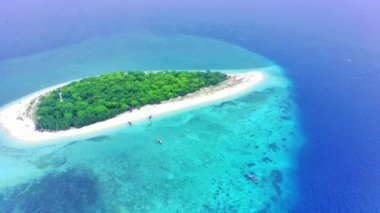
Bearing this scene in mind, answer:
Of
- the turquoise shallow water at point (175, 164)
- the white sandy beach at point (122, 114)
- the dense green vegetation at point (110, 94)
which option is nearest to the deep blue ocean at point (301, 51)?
the turquoise shallow water at point (175, 164)

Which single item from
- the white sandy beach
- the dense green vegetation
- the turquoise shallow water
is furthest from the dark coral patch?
the dense green vegetation

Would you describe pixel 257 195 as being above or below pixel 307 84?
below

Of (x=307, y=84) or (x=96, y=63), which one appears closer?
(x=307, y=84)

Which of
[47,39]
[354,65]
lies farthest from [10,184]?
[354,65]

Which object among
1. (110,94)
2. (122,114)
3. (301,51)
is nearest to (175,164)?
(122,114)

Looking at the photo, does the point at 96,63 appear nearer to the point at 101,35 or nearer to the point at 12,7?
the point at 101,35

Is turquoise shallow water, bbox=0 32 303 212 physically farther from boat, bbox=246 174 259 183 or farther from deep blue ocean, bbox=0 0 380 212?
deep blue ocean, bbox=0 0 380 212

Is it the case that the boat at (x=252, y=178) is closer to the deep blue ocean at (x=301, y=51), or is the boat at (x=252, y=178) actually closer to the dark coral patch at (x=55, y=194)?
the deep blue ocean at (x=301, y=51)
